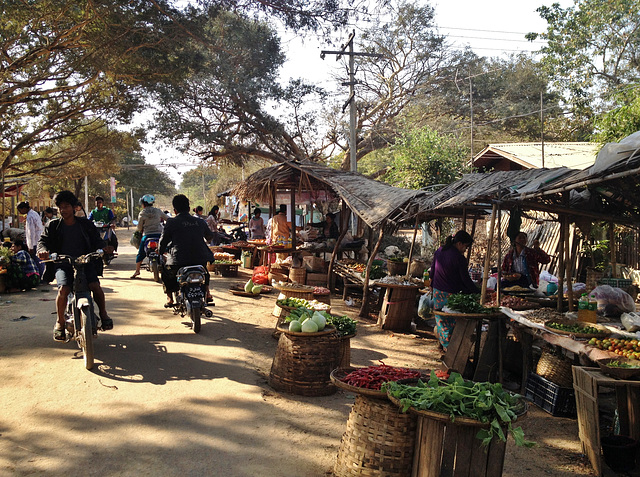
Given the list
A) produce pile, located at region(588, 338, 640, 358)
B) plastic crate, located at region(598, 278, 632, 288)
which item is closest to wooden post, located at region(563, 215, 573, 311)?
plastic crate, located at region(598, 278, 632, 288)

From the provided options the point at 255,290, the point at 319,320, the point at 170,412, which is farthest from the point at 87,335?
the point at 255,290

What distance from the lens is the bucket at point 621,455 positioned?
439 centimetres

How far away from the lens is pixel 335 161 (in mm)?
33031

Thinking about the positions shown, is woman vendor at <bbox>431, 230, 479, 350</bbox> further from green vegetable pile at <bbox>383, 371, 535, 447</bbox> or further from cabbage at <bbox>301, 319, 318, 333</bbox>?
green vegetable pile at <bbox>383, 371, 535, 447</bbox>

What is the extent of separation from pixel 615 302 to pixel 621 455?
8.69ft

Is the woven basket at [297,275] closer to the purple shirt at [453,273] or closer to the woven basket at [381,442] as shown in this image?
the purple shirt at [453,273]

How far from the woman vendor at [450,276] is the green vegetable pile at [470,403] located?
3896mm

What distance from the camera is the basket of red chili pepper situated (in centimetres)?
372

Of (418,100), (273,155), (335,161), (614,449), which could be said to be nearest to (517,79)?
(418,100)

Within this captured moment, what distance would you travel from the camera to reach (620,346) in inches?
198

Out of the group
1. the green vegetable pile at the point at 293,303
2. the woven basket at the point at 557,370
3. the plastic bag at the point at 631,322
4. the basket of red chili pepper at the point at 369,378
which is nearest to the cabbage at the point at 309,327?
the basket of red chili pepper at the point at 369,378

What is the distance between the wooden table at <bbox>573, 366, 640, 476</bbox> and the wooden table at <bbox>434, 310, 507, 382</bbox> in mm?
1822

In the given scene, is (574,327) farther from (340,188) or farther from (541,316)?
(340,188)

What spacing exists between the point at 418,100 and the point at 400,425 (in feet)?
80.6
